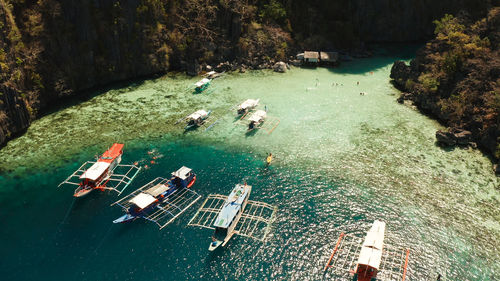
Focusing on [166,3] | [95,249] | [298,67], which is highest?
[166,3]

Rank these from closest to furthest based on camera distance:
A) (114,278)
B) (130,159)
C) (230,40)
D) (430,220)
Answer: (114,278) → (430,220) → (130,159) → (230,40)

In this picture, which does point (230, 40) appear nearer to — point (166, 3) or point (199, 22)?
point (199, 22)

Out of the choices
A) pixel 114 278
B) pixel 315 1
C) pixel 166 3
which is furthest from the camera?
pixel 315 1

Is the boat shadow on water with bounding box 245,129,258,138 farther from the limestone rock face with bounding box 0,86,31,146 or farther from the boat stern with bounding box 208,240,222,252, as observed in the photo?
the limestone rock face with bounding box 0,86,31,146

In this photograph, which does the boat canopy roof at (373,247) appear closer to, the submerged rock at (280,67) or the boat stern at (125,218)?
the boat stern at (125,218)

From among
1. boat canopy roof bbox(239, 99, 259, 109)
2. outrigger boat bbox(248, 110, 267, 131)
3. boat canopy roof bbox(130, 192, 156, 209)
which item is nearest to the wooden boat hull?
boat canopy roof bbox(130, 192, 156, 209)

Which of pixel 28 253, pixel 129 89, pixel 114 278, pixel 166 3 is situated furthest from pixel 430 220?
pixel 166 3
